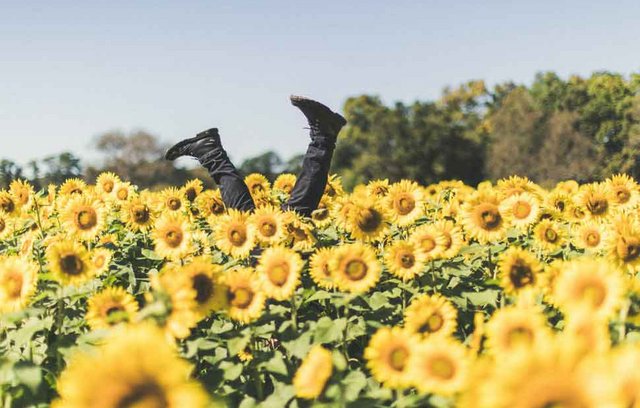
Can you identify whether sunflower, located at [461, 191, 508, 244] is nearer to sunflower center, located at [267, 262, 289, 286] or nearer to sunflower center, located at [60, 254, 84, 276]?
sunflower center, located at [267, 262, 289, 286]

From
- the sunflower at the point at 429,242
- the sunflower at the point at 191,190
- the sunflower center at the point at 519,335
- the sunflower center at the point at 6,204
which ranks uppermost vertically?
the sunflower at the point at 191,190

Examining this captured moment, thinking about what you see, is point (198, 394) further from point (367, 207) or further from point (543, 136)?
point (543, 136)

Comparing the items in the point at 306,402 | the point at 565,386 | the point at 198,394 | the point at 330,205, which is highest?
the point at 330,205

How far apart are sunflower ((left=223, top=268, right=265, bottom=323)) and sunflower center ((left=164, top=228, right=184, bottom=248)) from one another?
1231mm

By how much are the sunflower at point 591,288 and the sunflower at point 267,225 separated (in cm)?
192

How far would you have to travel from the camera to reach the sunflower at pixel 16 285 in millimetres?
3186

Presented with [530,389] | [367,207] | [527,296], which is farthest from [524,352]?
[367,207]

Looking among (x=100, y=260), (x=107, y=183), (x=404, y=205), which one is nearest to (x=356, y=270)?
(x=100, y=260)

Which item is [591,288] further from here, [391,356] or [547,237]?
[547,237]

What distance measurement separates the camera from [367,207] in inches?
180

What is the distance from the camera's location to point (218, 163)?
679 centimetres

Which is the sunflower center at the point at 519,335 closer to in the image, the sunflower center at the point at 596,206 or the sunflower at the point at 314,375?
the sunflower at the point at 314,375

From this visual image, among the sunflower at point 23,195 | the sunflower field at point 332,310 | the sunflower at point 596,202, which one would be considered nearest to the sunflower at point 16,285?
the sunflower field at point 332,310

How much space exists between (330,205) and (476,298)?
8.40 ft
